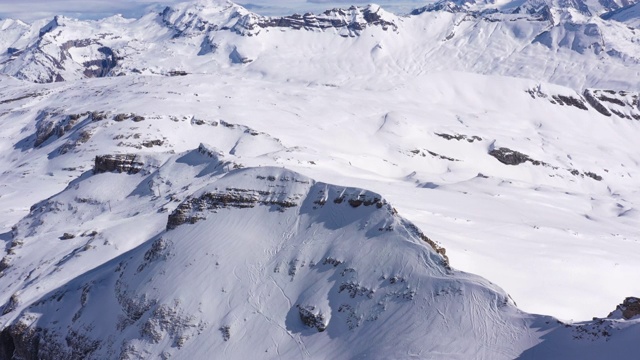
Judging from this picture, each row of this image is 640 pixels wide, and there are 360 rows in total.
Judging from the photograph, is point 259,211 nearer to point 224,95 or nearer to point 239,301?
point 239,301

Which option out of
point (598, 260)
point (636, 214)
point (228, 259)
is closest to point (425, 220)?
point (598, 260)

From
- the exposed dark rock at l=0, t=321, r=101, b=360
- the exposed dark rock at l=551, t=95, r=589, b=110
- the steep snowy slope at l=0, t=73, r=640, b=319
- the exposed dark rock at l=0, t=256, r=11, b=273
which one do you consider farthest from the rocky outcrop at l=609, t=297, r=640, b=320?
the exposed dark rock at l=551, t=95, r=589, b=110

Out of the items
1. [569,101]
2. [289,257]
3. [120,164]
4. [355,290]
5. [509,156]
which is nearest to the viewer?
[355,290]

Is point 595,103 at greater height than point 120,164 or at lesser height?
lesser

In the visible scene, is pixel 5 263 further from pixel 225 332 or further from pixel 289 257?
pixel 289 257

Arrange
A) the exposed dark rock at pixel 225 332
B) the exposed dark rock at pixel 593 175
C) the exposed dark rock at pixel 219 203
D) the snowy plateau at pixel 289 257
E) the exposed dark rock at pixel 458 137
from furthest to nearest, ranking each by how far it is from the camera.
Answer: the exposed dark rock at pixel 458 137 < the exposed dark rock at pixel 593 175 < the exposed dark rock at pixel 219 203 < the exposed dark rock at pixel 225 332 < the snowy plateau at pixel 289 257

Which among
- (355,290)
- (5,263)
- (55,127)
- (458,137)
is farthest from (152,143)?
(355,290)

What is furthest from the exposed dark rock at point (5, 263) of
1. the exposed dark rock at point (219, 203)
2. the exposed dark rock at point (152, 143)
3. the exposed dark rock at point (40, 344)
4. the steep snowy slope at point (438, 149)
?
the exposed dark rock at point (152, 143)

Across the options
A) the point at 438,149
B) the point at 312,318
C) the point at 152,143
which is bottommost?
the point at 438,149

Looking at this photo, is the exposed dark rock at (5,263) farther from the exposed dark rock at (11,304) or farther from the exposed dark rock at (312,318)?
the exposed dark rock at (312,318)

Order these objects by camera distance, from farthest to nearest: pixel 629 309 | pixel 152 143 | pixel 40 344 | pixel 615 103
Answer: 1. pixel 615 103
2. pixel 152 143
3. pixel 40 344
4. pixel 629 309
